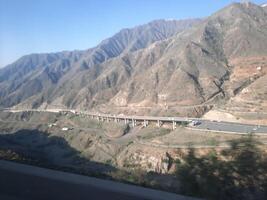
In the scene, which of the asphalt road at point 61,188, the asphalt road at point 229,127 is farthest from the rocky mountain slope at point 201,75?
the asphalt road at point 61,188

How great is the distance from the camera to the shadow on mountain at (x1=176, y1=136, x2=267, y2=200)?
8.31m

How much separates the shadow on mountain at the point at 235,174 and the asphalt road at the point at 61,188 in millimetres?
1369

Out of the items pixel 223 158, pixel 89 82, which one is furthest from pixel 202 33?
→ pixel 223 158

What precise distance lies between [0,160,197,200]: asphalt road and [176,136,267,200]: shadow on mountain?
1369mm

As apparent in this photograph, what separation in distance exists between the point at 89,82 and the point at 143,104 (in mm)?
75388

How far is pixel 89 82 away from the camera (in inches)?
7687

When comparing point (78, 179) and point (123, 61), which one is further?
point (123, 61)

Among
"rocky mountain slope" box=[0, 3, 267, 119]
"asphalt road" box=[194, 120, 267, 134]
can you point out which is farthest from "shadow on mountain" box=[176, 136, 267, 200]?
"rocky mountain slope" box=[0, 3, 267, 119]

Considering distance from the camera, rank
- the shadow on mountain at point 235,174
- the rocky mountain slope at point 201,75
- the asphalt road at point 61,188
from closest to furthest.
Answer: the asphalt road at point 61,188 < the shadow on mountain at point 235,174 < the rocky mountain slope at point 201,75

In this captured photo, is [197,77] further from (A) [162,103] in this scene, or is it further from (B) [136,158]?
(B) [136,158]

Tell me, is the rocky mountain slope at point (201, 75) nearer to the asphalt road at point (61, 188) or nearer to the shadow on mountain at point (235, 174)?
the shadow on mountain at point (235, 174)

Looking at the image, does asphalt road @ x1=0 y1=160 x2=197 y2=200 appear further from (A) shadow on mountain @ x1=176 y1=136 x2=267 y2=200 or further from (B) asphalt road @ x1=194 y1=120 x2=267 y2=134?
(B) asphalt road @ x1=194 y1=120 x2=267 y2=134

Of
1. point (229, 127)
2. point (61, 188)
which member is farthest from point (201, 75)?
point (61, 188)

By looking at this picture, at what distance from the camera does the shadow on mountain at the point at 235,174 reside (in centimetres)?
831
